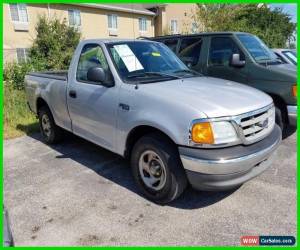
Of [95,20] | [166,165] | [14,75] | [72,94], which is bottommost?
[166,165]

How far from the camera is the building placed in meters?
20.5

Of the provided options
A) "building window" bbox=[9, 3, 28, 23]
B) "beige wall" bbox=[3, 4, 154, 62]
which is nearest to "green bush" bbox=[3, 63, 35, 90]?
"beige wall" bbox=[3, 4, 154, 62]

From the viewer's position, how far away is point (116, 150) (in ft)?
13.6

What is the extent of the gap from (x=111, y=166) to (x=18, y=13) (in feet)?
64.5

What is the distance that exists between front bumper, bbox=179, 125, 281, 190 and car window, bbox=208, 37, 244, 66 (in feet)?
11.1

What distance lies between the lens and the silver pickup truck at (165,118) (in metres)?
3.11

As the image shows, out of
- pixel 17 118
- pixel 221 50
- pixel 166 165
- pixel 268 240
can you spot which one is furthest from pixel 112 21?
pixel 268 240

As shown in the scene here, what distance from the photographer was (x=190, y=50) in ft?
22.6

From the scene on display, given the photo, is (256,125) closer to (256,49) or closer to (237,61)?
(237,61)

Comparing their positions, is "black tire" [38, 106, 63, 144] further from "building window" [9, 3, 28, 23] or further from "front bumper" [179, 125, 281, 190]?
"building window" [9, 3, 28, 23]

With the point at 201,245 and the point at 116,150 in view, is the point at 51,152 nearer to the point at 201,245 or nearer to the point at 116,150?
the point at 116,150

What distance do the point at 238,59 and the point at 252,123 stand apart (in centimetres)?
289

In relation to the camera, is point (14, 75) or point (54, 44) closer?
point (14, 75)

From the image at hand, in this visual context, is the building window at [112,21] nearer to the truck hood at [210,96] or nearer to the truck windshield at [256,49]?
the truck windshield at [256,49]
